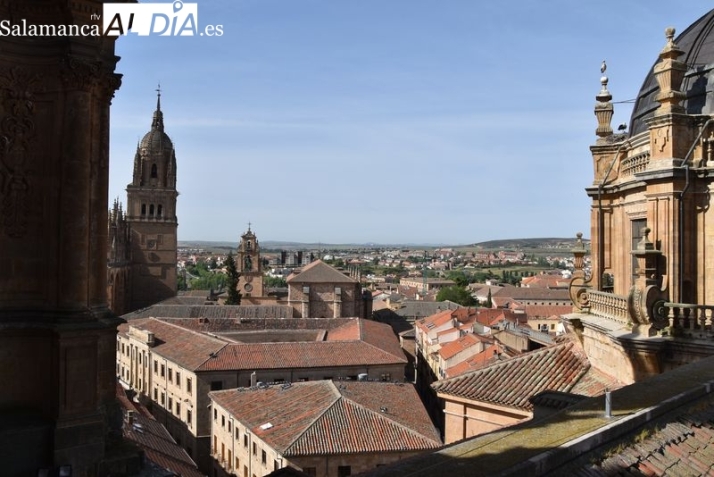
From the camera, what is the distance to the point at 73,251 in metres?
7.29

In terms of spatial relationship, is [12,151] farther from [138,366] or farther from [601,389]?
[138,366]

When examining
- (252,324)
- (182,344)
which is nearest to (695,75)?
(182,344)

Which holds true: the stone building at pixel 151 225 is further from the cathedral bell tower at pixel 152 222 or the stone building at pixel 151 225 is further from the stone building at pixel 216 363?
the stone building at pixel 216 363

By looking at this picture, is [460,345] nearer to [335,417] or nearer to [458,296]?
[335,417]

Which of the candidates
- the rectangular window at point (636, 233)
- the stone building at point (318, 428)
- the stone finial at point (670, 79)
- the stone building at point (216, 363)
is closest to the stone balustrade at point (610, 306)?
the rectangular window at point (636, 233)

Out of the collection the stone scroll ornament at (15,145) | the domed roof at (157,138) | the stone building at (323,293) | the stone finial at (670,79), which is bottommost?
the stone building at (323,293)

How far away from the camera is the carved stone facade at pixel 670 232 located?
10.8 m

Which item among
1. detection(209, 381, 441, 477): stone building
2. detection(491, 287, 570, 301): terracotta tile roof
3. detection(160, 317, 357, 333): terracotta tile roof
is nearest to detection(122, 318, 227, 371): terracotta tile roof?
detection(160, 317, 357, 333): terracotta tile roof

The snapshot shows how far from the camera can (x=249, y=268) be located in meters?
75.1

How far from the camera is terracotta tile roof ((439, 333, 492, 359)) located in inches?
1677

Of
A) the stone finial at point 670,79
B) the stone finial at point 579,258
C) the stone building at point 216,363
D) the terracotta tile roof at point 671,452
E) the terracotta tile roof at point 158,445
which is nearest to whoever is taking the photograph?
the terracotta tile roof at point 671,452

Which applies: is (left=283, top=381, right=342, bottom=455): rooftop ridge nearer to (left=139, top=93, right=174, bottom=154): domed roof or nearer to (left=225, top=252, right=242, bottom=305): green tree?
(left=225, top=252, right=242, bottom=305): green tree

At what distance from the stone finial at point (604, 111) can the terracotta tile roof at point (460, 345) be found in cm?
2750

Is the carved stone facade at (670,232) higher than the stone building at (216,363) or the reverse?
higher
